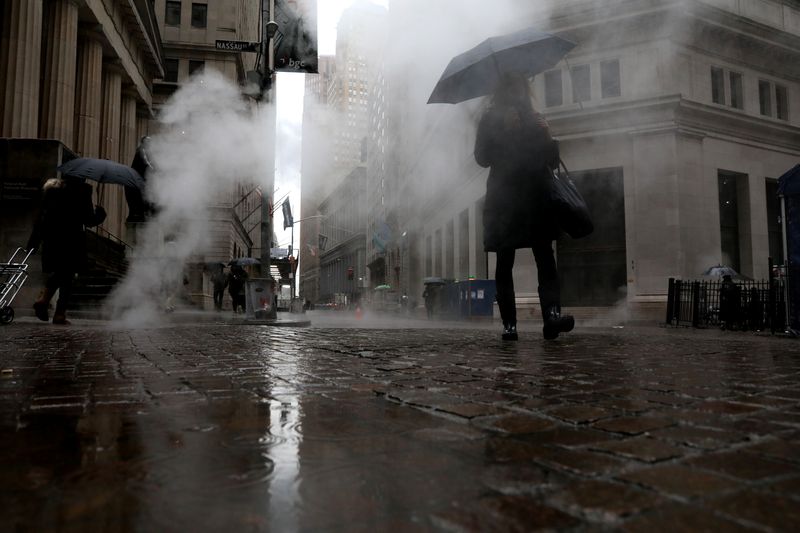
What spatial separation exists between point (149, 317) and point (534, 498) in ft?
34.4

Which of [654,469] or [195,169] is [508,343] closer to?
[654,469]

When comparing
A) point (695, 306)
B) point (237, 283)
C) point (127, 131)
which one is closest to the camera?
point (695, 306)

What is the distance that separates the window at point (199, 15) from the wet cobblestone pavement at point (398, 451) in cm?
3438

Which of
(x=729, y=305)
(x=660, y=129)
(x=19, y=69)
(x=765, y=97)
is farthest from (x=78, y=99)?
(x=765, y=97)

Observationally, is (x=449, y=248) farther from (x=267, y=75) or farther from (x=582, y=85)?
(x=267, y=75)

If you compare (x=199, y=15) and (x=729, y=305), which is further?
(x=199, y=15)

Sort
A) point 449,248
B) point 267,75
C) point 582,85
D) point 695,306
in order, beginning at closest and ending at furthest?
point 267,75 < point 695,306 < point 582,85 < point 449,248

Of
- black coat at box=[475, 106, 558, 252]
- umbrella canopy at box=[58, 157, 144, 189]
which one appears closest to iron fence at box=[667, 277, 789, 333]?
black coat at box=[475, 106, 558, 252]

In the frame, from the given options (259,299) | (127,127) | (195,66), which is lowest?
(259,299)

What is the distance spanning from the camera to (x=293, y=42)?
9.32m

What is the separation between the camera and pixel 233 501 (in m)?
0.92

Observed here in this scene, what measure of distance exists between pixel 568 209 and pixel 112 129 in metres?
20.0

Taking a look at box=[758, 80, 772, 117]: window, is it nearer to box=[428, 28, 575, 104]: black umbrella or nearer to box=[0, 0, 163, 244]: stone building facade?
box=[428, 28, 575, 104]: black umbrella

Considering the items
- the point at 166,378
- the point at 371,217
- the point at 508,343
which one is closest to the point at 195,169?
the point at 508,343
